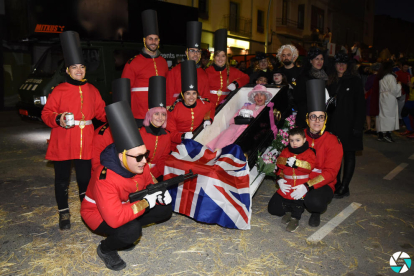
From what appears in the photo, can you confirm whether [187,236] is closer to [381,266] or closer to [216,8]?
[381,266]

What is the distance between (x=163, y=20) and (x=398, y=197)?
7.27 metres

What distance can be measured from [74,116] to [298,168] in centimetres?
249

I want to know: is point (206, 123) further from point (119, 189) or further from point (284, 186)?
point (119, 189)

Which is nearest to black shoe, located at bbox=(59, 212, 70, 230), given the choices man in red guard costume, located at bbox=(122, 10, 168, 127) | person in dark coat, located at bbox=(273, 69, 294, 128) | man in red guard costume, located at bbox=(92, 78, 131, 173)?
man in red guard costume, located at bbox=(92, 78, 131, 173)

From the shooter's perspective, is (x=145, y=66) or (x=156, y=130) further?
(x=145, y=66)

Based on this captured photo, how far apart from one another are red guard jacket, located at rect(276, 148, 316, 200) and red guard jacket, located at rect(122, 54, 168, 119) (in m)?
2.32

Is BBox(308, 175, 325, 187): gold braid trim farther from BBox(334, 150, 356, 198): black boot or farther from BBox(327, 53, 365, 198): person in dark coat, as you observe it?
BBox(334, 150, 356, 198): black boot

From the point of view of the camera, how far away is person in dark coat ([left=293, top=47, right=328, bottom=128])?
16.1 feet

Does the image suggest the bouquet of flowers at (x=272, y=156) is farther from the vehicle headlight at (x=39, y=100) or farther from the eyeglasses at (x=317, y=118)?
the vehicle headlight at (x=39, y=100)

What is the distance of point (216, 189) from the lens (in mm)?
3689

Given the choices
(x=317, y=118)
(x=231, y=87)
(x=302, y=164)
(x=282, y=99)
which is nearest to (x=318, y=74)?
(x=282, y=99)

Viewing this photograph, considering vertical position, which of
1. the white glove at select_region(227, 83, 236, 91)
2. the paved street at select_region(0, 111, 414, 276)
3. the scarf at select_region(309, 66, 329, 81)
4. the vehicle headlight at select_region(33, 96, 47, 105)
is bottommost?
the paved street at select_region(0, 111, 414, 276)

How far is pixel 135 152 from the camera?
9.18 ft

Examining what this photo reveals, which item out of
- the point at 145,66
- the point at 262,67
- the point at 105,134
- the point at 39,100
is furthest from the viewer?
the point at 39,100
